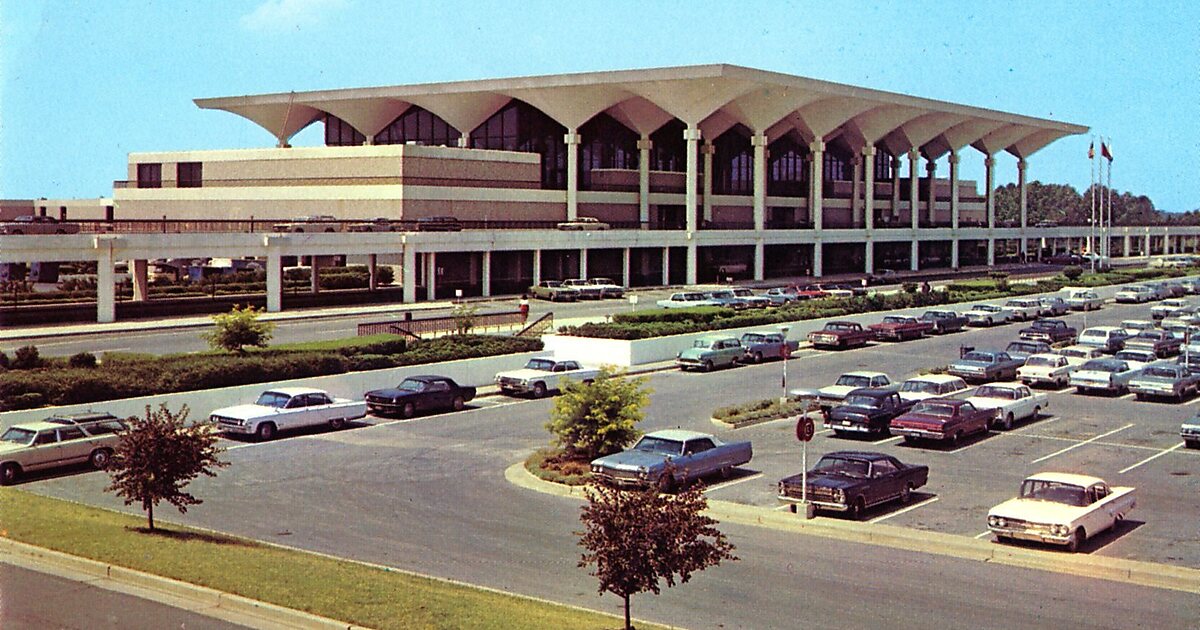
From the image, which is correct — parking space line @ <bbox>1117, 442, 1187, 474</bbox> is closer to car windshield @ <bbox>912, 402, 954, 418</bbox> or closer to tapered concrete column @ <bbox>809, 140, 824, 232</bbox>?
car windshield @ <bbox>912, 402, 954, 418</bbox>

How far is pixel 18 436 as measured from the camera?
27391mm

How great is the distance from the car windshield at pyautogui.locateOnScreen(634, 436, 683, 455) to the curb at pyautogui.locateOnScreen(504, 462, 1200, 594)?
1.79 meters

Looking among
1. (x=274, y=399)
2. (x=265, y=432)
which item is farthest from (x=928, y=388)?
(x=265, y=432)

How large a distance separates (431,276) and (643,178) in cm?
2929

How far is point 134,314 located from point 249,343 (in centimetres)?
1965

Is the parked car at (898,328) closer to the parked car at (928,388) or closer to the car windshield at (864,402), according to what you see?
the parked car at (928,388)

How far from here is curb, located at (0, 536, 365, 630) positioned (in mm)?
16031

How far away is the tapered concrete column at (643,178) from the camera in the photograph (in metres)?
96.4

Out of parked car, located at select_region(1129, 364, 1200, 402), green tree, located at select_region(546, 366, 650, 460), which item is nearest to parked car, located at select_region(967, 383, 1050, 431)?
parked car, located at select_region(1129, 364, 1200, 402)

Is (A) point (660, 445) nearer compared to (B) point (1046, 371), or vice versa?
(A) point (660, 445)

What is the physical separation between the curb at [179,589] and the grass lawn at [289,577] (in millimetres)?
185

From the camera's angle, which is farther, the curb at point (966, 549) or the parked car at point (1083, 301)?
the parked car at point (1083, 301)

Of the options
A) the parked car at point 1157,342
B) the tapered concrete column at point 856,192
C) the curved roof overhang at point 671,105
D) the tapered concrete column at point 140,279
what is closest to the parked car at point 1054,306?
the parked car at point 1157,342

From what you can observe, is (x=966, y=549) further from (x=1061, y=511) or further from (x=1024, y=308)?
(x=1024, y=308)
